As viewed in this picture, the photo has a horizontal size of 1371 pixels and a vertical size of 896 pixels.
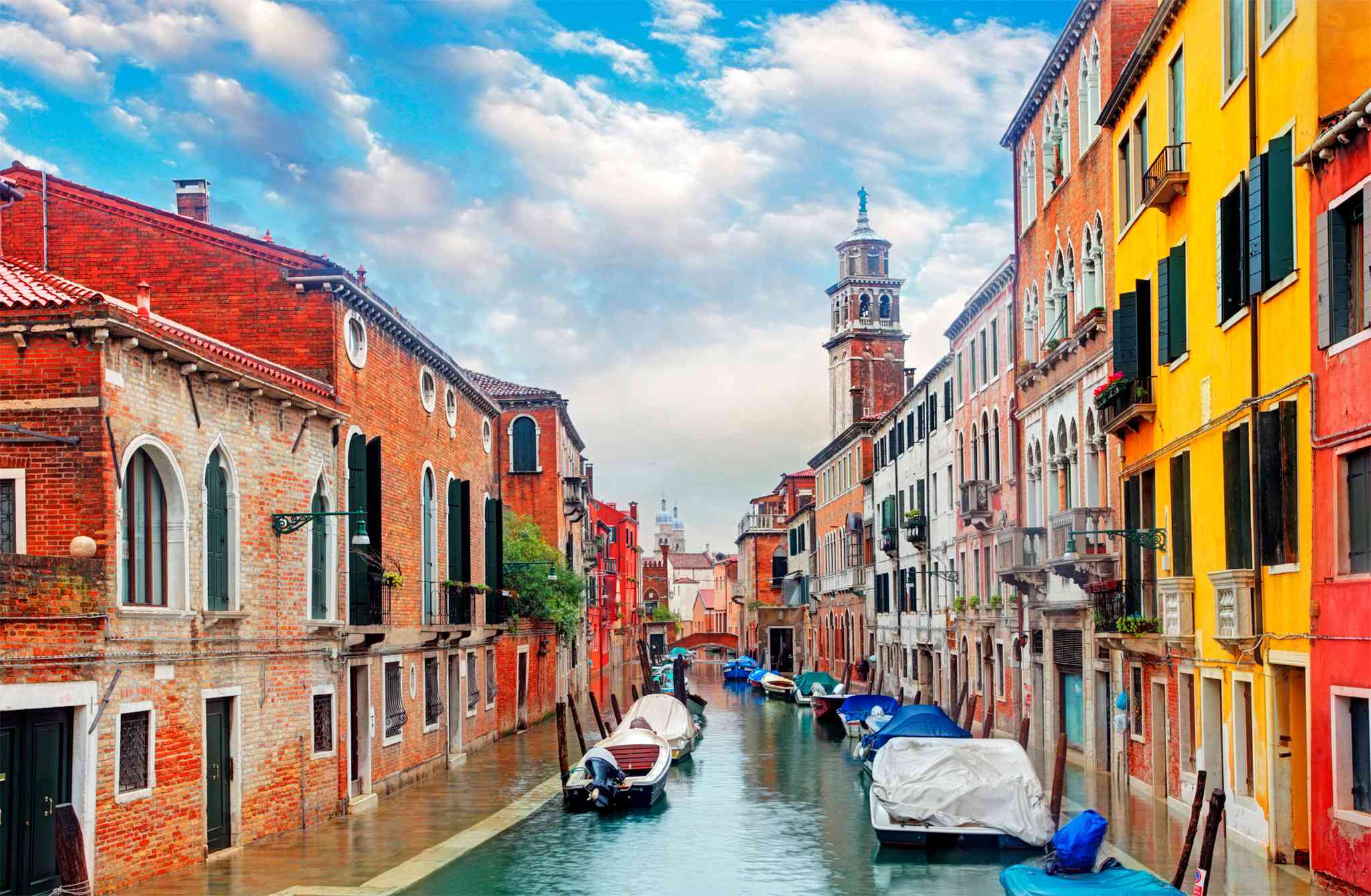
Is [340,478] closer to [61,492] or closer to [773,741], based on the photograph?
[61,492]

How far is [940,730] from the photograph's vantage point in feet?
87.0

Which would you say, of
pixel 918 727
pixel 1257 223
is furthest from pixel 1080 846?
pixel 918 727

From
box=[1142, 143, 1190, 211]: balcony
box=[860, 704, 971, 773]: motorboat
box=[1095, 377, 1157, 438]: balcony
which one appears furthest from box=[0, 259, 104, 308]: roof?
box=[860, 704, 971, 773]: motorboat

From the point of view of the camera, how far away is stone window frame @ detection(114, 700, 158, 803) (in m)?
14.7

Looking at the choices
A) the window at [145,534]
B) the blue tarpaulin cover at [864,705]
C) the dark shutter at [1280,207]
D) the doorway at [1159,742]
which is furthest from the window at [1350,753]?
the blue tarpaulin cover at [864,705]

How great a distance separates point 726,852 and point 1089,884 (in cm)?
828

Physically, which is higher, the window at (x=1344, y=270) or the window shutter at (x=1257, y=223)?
the window shutter at (x=1257, y=223)

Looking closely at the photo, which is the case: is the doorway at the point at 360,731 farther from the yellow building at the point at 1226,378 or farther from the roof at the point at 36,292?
the yellow building at the point at 1226,378

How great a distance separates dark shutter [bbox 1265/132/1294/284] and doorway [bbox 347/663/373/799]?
14.4 meters

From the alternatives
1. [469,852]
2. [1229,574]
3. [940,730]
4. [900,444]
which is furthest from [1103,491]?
[900,444]

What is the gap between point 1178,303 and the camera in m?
19.1

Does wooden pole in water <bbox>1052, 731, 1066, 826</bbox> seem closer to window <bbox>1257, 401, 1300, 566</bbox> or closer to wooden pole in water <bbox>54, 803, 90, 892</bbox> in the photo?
window <bbox>1257, 401, 1300, 566</bbox>

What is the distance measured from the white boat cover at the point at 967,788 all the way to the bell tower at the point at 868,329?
49167 millimetres

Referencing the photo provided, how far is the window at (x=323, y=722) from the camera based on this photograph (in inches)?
806
